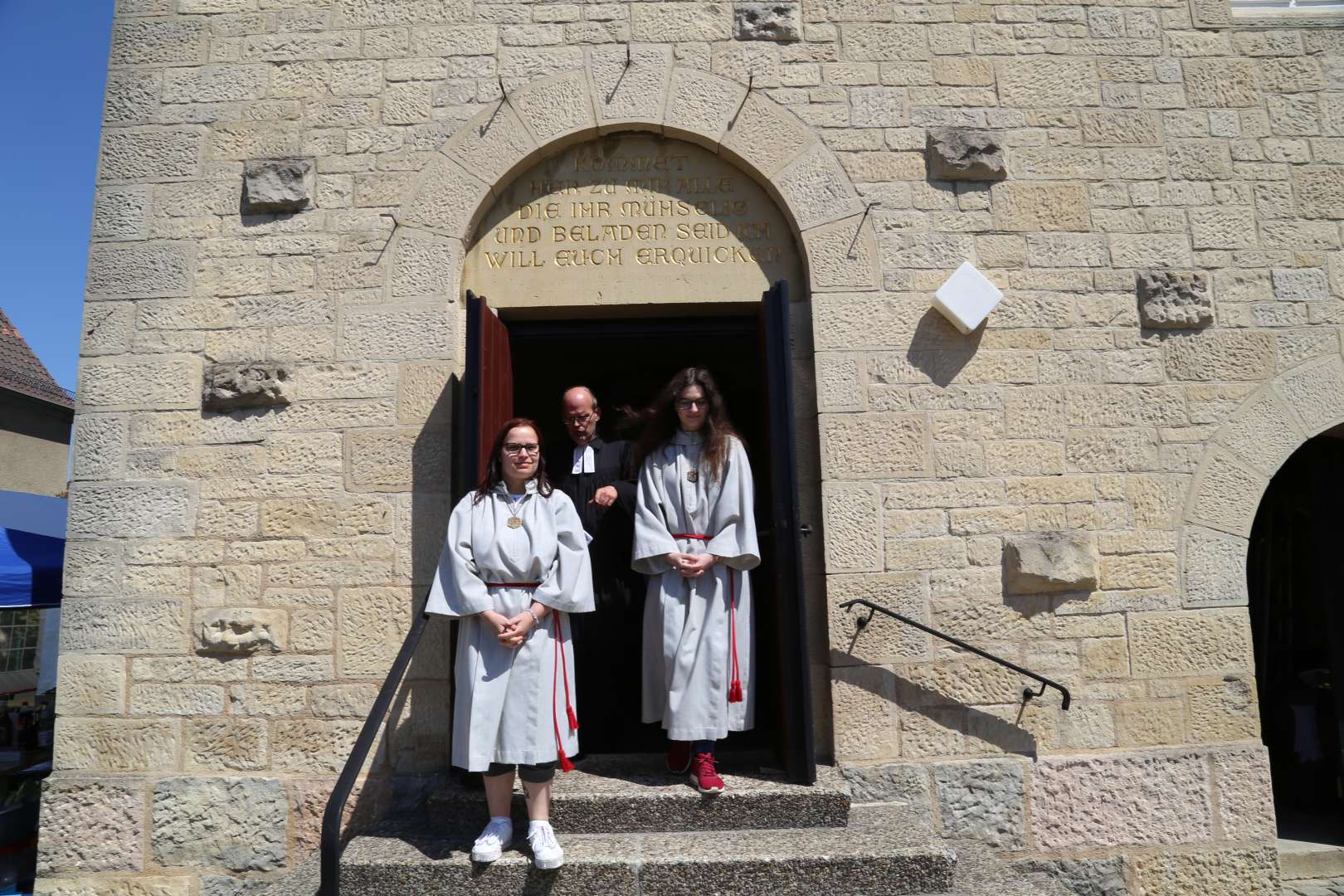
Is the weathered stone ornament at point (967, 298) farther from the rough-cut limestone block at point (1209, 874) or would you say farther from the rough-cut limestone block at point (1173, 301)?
the rough-cut limestone block at point (1209, 874)

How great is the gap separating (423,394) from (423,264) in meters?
0.68

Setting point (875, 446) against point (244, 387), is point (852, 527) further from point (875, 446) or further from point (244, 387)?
point (244, 387)

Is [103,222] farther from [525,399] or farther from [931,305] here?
[931,305]

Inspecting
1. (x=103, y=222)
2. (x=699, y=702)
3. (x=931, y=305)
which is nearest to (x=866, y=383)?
(x=931, y=305)

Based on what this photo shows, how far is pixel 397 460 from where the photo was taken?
4.30m

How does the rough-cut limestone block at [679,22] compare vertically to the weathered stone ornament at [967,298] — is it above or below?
above

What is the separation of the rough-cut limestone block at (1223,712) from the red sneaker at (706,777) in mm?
2368

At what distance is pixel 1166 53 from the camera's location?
468 centimetres

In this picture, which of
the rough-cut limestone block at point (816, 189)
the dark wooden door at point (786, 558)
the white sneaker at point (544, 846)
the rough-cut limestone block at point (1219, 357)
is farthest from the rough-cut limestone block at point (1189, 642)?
the white sneaker at point (544, 846)

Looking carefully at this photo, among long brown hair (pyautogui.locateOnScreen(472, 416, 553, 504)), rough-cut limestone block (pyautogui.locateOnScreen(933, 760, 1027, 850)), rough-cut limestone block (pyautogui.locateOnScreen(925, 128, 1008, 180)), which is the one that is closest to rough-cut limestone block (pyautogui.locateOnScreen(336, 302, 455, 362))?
long brown hair (pyautogui.locateOnScreen(472, 416, 553, 504))

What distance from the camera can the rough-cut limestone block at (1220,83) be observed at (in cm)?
464

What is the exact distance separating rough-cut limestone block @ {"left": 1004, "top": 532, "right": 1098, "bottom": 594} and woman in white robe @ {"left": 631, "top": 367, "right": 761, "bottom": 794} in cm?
138

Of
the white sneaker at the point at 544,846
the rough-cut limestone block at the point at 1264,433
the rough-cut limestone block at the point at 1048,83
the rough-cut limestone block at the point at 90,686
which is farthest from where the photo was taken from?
the rough-cut limestone block at the point at 1048,83

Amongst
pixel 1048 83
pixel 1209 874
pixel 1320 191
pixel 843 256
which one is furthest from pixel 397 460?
pixel 1320 191
